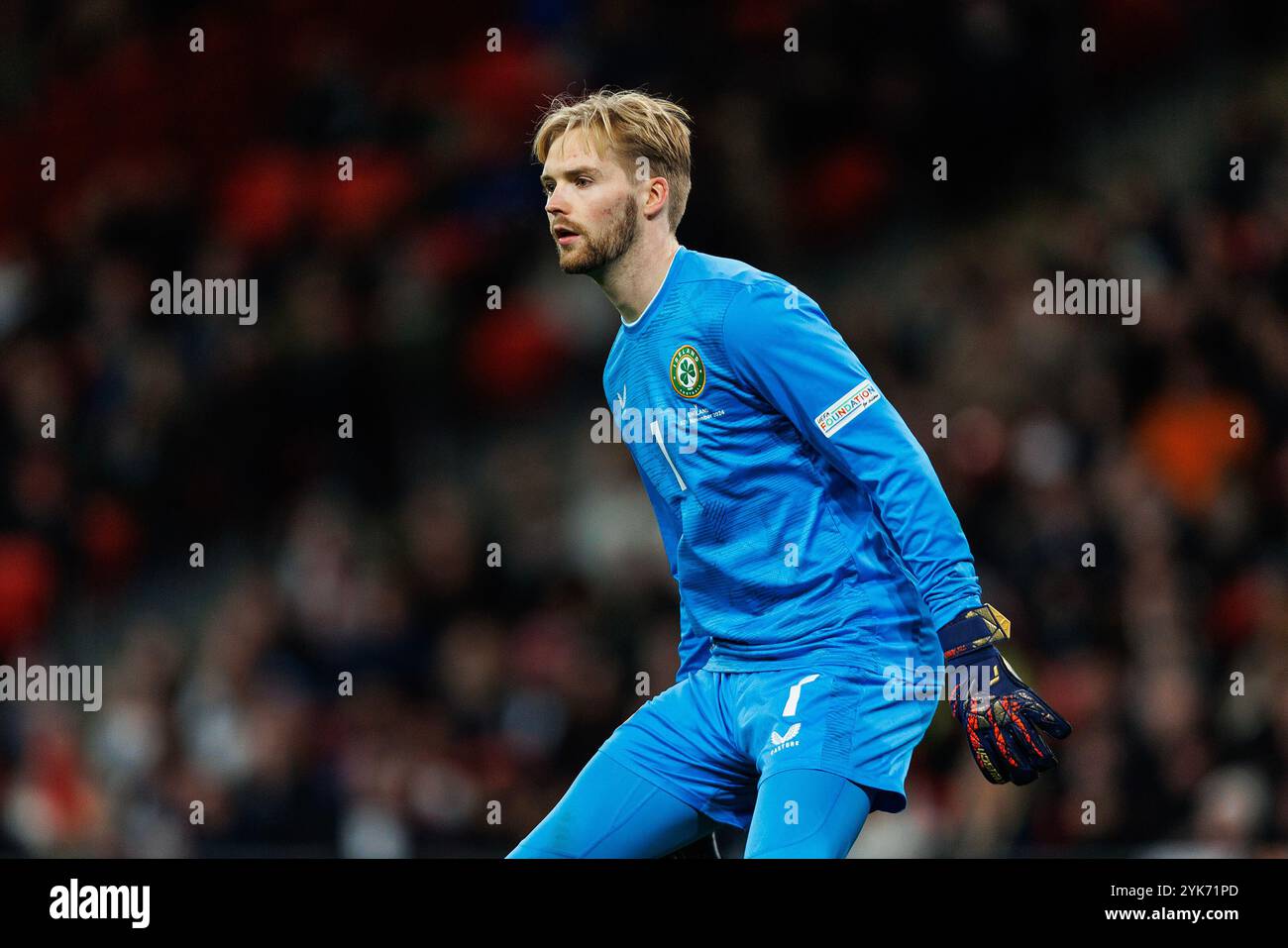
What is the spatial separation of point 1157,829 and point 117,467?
5.39 metres

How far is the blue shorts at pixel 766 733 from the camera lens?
12.5ft

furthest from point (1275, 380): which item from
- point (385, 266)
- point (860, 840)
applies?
point (385, 266)

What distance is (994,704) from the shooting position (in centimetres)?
363

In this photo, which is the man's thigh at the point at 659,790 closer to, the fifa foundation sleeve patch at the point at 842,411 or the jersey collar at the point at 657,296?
the fifa foundation sleeve patch at the point at 842,411

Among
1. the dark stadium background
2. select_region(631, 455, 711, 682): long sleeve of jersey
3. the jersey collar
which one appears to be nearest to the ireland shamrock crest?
the jersey collar

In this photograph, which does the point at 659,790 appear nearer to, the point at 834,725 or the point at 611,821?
the point at 611,821

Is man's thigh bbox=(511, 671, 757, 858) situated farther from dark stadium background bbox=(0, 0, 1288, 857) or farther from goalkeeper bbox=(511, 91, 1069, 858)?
dark stadium background bbox=(0, 0, 1288, 857)

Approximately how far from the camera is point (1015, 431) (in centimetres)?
794

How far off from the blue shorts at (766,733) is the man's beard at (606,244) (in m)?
0.98

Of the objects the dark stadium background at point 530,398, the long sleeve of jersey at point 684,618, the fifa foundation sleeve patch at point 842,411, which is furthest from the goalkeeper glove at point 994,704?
the dark stadium background at point 530,398

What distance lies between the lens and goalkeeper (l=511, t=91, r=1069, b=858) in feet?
12.1

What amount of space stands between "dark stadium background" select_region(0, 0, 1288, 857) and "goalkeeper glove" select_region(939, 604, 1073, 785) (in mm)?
3246

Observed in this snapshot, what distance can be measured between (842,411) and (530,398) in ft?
17.3

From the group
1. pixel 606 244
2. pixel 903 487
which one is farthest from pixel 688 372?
pixel 903 487
